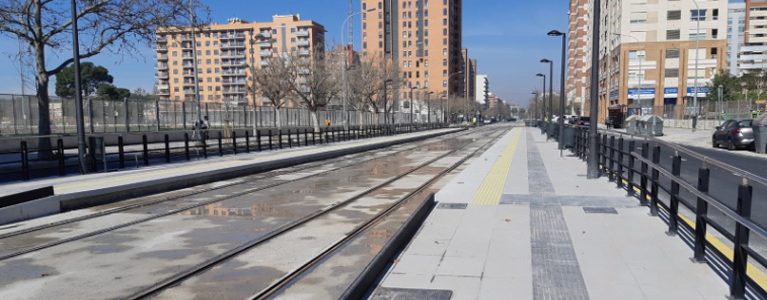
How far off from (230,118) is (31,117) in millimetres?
16654

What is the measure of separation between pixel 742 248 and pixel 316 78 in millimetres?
49491

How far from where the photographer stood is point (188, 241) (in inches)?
286

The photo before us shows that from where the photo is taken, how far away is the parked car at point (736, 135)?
2319 centimetres

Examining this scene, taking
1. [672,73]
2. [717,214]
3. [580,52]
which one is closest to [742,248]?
[717,214]

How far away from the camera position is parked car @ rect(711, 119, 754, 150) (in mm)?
23188

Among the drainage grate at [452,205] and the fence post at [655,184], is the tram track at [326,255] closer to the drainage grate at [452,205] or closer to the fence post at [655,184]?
the drainage grate at [452,205]

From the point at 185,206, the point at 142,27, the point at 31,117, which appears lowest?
the point at 185,206

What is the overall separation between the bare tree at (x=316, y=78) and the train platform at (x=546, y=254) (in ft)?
137

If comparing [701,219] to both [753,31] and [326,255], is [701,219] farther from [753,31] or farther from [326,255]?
[753,31]

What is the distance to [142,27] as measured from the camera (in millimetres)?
22516

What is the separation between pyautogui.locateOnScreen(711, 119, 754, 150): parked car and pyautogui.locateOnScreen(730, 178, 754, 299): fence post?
73.7ft

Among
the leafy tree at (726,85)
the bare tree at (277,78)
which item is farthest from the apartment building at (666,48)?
the bare tree at (277,78)

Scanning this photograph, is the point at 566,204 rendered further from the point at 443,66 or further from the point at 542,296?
the point at 443,66

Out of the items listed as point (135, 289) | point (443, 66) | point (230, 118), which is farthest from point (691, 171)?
point (443, 66)
